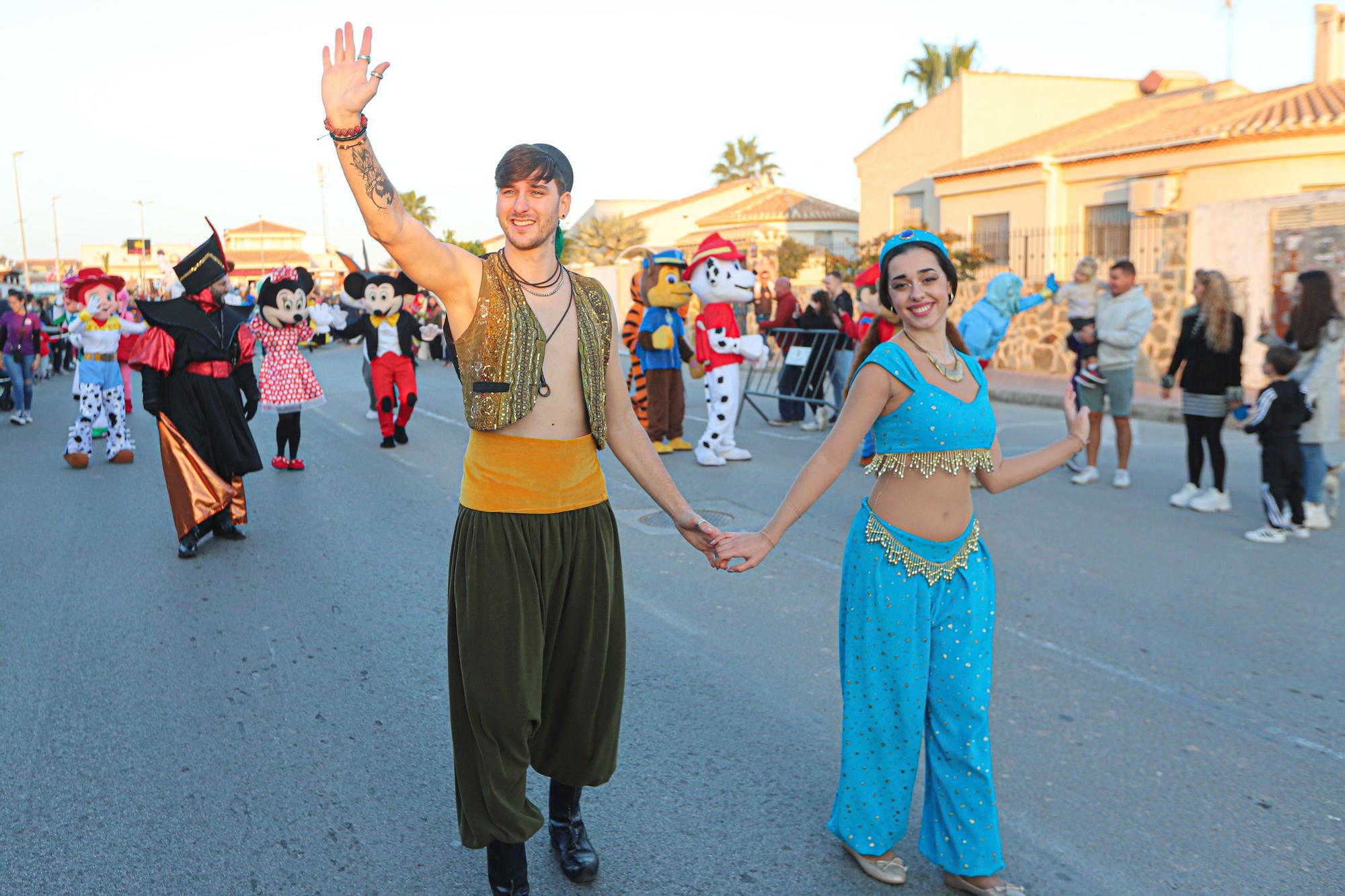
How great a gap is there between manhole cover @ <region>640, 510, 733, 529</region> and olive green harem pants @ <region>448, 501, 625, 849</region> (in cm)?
478

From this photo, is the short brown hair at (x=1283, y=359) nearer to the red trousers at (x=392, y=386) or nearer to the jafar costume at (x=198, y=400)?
the jafar costume at (x=198, y=400)

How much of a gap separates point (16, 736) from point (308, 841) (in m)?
1.77

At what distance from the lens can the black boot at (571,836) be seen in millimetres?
3324

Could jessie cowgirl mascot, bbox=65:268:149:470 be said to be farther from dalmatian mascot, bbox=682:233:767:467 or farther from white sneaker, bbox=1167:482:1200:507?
white sneaker, bbox=1167:482:1200:507

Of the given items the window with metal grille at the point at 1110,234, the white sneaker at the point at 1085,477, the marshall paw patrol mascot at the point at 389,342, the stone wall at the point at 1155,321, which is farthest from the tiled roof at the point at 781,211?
the white sneaker at the point at 1085,477

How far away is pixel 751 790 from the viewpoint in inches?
153

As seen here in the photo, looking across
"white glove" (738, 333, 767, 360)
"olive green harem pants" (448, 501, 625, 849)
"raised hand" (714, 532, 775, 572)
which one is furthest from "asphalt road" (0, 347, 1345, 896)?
"white glove" (738, 333, 767, 360)

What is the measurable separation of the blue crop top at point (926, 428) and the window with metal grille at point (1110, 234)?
20641 millimetres

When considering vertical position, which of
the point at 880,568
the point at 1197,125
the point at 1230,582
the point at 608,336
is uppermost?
the point at 1197,125

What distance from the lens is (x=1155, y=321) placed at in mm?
17359

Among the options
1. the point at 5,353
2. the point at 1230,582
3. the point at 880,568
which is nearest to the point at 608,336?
the point at 880,568

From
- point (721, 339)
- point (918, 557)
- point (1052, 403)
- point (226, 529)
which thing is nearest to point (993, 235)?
point (1052, 403)

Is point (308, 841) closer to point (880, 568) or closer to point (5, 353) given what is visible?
point (880, 568)

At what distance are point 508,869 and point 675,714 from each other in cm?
159
